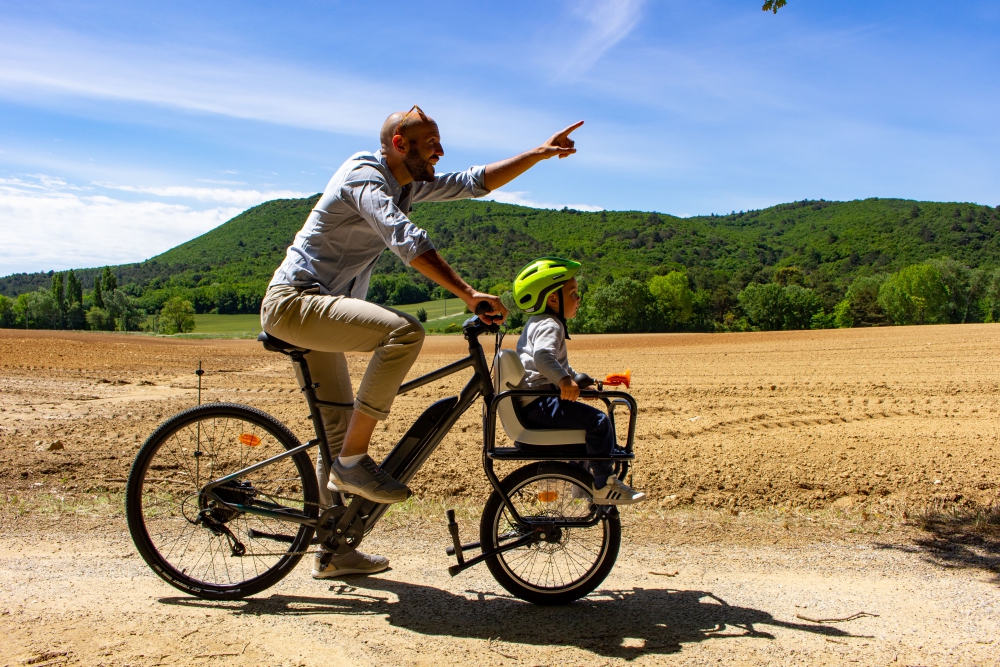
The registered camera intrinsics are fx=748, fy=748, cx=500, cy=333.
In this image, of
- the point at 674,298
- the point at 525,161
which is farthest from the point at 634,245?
the point at 525,161

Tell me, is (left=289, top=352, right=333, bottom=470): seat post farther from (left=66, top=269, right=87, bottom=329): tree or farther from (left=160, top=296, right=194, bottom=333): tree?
(left=66, top=269, right=87, bottom=329): tree

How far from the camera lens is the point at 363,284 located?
12.8 feet

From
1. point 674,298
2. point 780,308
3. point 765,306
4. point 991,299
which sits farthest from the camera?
point 674,298

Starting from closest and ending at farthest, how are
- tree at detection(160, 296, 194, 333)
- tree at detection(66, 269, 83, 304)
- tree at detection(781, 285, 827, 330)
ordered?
tree at detection(781, 285, 827, 330) → tree at detection(160, 296, 194, 333) → tree at detection(66, 269, 83, 304)

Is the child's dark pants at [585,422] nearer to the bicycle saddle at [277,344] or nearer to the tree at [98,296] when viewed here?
the bicycle saddle at [277,344]

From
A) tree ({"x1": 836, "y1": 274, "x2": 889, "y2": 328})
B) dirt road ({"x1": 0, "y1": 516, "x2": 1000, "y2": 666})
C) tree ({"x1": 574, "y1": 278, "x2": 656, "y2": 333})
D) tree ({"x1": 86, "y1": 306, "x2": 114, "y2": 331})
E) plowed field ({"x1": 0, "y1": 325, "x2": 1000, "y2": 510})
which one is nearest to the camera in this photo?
dirt road ({"x1": 0, "y1": 516, "x2": 1000, "y2": 666})

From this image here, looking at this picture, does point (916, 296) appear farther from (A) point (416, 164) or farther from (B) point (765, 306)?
(A) point (416, 164)

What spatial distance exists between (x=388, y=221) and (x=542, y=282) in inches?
37.6

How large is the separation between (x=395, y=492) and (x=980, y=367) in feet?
59.9

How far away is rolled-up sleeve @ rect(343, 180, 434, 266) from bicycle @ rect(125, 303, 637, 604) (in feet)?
1.71

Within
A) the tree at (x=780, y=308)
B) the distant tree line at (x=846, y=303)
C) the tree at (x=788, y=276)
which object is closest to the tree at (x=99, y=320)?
the distant tree line at (x=846, y=303)

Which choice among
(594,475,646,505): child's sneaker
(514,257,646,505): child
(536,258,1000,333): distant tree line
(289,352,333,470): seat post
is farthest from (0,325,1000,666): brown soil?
(536,258,1000,333): distant tree line

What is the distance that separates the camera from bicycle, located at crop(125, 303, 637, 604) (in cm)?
372

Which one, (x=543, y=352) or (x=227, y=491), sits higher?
(x=543, y=352)
